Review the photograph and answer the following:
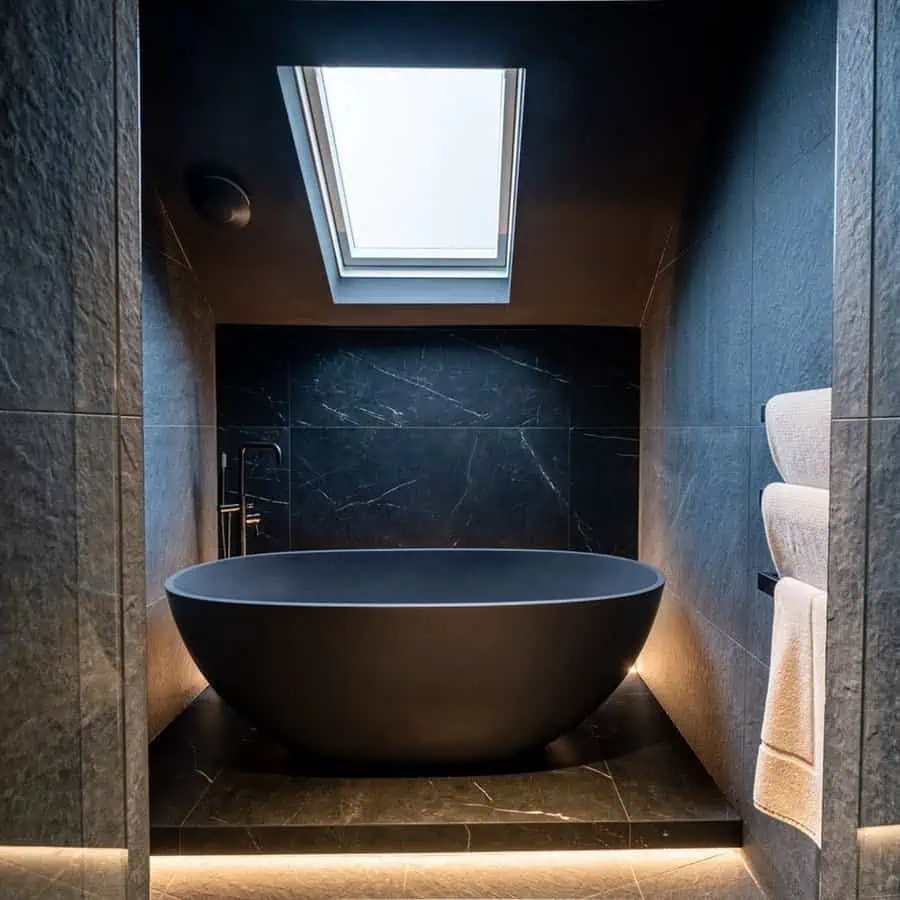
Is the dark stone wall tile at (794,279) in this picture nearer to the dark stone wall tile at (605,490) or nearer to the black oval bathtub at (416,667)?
the black oval bathtub at (416,667)

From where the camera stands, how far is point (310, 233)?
257cm

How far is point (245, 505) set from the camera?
282cm

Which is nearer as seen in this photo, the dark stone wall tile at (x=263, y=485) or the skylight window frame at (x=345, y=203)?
the skylight window frame at (x=345, y=203)

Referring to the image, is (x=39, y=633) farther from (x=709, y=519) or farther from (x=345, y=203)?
(x=345, y=203)

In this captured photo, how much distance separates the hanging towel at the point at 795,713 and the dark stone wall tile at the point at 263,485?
225 centimetres

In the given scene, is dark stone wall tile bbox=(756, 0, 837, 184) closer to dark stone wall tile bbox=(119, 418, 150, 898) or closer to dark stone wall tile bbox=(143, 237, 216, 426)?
dark stone wall tile bbox=(119, 418, 150, 898)

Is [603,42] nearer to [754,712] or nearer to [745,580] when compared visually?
[745,580]

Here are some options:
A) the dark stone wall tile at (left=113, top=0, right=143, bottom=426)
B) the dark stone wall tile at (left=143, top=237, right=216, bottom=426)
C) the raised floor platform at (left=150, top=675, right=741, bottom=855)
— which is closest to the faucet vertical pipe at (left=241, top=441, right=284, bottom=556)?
the dark stone wall tile at (left=143, top=237, right=216, bottom=426)

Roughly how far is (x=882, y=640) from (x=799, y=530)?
0.31 m

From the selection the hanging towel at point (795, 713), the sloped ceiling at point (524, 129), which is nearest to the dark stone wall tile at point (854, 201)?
the hanging towel at point (795, 713)

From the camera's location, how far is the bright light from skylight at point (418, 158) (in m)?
2.43

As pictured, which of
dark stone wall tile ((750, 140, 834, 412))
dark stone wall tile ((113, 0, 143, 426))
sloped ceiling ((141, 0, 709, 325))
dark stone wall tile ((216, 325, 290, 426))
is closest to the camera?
dark stone wall tile ((113, 0, 143, 426))

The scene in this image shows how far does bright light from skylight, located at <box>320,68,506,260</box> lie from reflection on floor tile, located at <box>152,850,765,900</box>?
2313 millimetres

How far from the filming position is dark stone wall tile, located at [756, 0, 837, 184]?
53.5 inches
